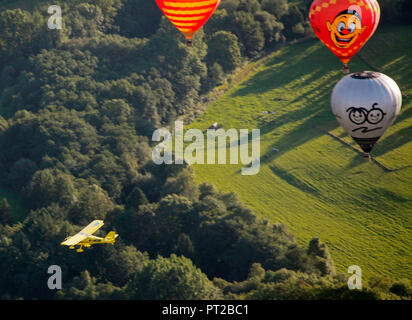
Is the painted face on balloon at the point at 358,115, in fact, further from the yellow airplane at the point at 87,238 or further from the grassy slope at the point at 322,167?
the yellow airplane at the point at 87,238

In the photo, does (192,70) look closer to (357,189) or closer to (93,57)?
(93,57)

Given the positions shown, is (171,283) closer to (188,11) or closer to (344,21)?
(188,11)

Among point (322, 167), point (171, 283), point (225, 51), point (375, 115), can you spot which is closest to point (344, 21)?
point (375, 115)

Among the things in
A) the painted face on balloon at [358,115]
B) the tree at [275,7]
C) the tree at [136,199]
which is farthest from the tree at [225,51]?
the painted face on balloon at [358,115]

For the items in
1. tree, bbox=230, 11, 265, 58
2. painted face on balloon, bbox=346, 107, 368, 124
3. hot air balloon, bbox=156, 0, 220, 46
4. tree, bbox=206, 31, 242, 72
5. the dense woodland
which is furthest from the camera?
tree, bbox=230, 11, 265, 58

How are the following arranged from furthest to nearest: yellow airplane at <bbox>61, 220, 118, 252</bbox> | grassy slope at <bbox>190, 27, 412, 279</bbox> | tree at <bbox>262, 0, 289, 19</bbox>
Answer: tree at <bbox>262, 0, 289, 19</bbox> < grassy slope at <bbox>190, 27, 412, 279</bbox> < yellow airplane at <bbox>61, 220, 118, 252</bbox>

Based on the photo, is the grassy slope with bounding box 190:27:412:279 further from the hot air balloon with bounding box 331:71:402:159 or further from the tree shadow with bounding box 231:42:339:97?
the hot air balloon with bounding box 331:71:402:159

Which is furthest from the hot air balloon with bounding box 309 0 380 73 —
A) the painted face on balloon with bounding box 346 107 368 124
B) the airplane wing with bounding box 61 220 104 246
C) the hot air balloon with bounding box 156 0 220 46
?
the airplane wing with bounding box 61 220 104 246
